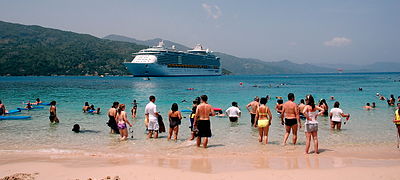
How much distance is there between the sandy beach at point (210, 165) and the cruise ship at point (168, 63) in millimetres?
98161

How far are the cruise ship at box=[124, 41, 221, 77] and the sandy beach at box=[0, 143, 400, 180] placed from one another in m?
98.2

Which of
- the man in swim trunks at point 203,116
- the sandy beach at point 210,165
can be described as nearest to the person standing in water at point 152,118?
the man in swim trunks at point 203,116

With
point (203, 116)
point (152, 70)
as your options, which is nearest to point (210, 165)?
point (203, 116)

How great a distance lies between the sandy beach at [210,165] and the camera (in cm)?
653

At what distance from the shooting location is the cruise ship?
349 feet

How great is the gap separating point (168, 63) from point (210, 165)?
10553 centimetres

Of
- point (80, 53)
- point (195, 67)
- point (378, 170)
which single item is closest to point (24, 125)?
point (378, 170)

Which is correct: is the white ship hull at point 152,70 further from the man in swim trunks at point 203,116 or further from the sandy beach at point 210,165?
the sandy beach at point 210,165

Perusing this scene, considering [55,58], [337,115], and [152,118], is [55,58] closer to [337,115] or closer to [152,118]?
[152,118]

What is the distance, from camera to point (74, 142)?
10766 mm

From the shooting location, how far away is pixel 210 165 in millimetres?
7434

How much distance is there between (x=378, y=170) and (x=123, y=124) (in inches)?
296

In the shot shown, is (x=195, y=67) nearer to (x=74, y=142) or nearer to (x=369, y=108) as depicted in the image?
(x=369, y=108)

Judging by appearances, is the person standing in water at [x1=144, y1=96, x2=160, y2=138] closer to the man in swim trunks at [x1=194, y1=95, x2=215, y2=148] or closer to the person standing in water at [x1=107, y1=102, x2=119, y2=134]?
the person standing in water at [x1=107, y1=102, x2=119, y2=134]
